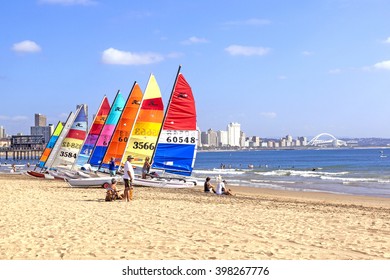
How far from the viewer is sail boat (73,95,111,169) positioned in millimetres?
29359

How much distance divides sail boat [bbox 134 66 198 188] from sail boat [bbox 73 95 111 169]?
7055mm

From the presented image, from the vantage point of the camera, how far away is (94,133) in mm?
29953

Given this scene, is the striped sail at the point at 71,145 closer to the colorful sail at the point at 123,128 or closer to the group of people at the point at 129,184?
the colorful sail at the point at 123,128

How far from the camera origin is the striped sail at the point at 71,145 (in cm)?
3034

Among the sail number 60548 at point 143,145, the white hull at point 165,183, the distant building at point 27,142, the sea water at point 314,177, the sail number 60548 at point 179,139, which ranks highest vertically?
the distant building at point 27,142

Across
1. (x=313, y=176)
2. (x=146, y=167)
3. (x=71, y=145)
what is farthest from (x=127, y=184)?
(x=313, y=176)

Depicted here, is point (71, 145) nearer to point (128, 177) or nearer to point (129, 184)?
point (129, 184)

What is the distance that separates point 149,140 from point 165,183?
2419 millimetres

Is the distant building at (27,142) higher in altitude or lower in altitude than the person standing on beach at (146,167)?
higher

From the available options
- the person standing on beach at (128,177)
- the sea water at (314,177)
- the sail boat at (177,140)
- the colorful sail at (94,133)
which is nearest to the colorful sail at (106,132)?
the colorful sail at (94,133)

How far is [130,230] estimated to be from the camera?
10312mm

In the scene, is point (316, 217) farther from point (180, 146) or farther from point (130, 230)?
point (180, 146)

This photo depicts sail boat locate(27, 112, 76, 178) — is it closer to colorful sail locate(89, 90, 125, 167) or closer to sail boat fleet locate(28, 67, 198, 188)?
sail boat fleet locate(28, 67, 198, 188)
